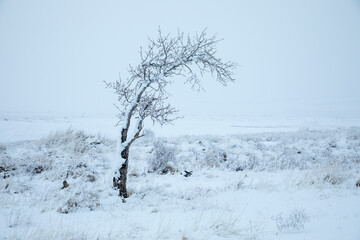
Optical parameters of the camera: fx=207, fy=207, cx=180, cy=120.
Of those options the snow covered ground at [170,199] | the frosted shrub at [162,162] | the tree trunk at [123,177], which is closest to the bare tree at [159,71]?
the tree trunk at [123,177]

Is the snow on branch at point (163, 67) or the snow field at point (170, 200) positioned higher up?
the snow on branch at point (163, 67)

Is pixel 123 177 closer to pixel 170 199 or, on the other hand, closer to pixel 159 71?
pixel 170 199

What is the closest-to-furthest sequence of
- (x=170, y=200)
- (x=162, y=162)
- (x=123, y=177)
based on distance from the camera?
(x=170, y=200) → (x=123, y=177) → (x=162, y=162)

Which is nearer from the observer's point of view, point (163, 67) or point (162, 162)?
point (163, 67)

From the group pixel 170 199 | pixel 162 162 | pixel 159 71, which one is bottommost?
pixel 170 199

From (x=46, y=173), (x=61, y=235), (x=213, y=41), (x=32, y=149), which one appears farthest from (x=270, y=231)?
(x=32, y=149)

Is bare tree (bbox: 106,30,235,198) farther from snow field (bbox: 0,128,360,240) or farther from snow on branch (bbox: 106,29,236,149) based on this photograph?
snow field (bbox: 0,128,360,240)

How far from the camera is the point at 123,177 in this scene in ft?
18.6

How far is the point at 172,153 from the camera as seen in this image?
10172mm

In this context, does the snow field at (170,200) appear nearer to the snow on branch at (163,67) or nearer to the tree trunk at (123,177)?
the tree trunk at (123,177)

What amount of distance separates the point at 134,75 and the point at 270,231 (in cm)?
481

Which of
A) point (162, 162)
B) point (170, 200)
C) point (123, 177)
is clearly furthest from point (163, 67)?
point (162, 162)

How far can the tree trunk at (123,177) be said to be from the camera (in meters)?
5.59

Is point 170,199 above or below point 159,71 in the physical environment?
below
